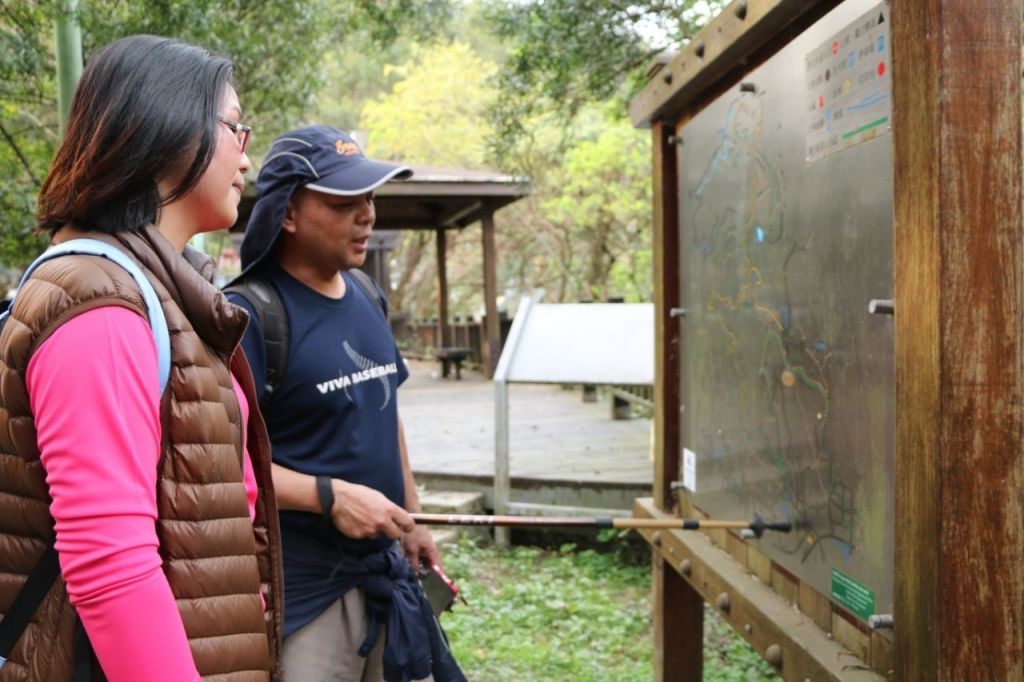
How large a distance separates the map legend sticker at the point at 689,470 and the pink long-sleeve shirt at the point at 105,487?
1951 millimetres

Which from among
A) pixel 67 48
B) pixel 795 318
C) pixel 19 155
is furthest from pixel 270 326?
pixel 19 155

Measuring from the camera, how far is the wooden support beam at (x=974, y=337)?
152 cm

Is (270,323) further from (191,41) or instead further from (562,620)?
(191,41)

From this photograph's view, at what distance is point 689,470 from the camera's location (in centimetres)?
299

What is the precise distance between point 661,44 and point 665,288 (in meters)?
3.06

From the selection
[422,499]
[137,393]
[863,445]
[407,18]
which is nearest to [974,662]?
[863,445]

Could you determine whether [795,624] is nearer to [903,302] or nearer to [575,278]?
[903,302]

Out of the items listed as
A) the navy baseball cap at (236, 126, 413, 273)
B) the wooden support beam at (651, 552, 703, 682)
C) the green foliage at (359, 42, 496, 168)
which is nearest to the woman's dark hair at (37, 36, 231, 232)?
the navy baseball cap at (236, 126, 413, 273)

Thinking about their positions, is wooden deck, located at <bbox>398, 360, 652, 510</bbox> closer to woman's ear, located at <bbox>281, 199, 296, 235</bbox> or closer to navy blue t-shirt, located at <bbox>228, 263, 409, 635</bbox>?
navy blue t-shirt, located at <bbox>228, 263, 409, 635</bbox>

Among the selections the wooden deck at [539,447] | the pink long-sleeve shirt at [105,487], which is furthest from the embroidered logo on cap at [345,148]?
the wooden deck at [539,447]

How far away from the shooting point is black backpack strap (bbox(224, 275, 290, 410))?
2.17m

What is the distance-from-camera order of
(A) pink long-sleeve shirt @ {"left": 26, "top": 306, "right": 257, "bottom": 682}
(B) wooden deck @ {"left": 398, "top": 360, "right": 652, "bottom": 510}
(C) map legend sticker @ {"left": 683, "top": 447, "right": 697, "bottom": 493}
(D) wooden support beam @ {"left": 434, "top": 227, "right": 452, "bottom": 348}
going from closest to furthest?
(A) pink long-sleeve shirt @ {"left": 26, "top": 306, "right": 257, "bottom": 682}
(C) map legend sticker @ {"left": 683, "top": 447, "right": 697, "bottom": 493}
(B) wooden deck @ {"left": 398, "top": 360, "right": 652, "bottom": 510}
(D) wooden support beam @ {"left": 434, "top": 227, "right": 452, "bottom": 348}

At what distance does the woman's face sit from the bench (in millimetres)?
13454

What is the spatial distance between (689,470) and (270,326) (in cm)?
141
